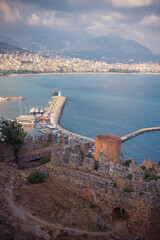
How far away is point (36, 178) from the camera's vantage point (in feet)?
30.8

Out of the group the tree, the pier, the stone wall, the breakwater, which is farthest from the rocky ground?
the breakwater

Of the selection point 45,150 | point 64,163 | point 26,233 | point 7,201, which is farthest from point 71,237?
point 45,150

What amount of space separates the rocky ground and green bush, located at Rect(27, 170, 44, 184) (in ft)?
0.66

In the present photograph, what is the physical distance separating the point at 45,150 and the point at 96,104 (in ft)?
222

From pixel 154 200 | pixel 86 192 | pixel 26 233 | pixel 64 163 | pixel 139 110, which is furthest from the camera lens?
pixel 139 110

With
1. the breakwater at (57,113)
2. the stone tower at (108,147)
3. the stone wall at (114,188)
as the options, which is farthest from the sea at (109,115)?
the stone wall at (114,188)

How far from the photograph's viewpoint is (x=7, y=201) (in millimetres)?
7781

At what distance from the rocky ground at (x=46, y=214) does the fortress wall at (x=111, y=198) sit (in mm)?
244

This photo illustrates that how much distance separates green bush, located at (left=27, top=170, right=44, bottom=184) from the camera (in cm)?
929

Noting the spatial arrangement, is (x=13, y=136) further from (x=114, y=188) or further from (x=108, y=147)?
(x=108, y=147)

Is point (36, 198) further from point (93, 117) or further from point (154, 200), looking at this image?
point (93, 117)

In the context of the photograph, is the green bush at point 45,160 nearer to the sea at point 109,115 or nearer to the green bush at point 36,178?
the green bush at point 36,178

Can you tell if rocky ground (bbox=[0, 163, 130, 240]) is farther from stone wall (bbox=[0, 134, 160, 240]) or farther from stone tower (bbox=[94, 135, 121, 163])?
stone tower (bbox=[94, 135, 121, 163])

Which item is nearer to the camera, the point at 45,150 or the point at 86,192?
the point at 86,192
